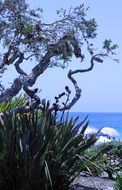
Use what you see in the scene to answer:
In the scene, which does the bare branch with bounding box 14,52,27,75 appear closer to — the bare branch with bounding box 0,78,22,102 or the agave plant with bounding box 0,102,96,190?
the bare branch with bounding box 0,78,22,102

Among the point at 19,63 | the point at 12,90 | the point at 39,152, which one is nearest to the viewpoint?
the point at 39,152

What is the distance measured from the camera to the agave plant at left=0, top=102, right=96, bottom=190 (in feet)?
25.0

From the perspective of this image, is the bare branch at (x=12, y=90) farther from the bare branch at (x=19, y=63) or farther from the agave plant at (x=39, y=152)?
the agave plant at (x=39, y=152)

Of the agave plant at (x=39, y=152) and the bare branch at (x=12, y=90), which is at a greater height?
the bare branch at (x=12, y=90)

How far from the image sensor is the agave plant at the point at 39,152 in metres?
7.63

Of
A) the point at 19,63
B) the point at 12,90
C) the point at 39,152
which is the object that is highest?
the point at 19,63

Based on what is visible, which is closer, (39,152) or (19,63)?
(39,152)

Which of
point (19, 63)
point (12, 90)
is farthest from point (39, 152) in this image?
point (19, 63)

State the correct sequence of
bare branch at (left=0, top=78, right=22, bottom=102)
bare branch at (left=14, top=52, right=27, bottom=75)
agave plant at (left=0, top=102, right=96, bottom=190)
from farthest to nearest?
1. bare branch at (left=14, top=52, right=27, bottom=75)
2. bare branch at (left=0, top=78, right=22, bottom=102)
3. agave plant at (left=0, top=102, right=96, bottom=190)

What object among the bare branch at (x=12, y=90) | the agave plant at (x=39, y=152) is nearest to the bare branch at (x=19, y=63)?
the bare branch at (x=12, y=90)

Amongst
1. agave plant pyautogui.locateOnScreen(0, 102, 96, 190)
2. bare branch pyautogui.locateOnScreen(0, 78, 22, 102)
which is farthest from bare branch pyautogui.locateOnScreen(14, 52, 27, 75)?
agave plant pyautogui.locateOnScreen(0, 102, 96, 190)

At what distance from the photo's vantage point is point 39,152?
7.58 meters

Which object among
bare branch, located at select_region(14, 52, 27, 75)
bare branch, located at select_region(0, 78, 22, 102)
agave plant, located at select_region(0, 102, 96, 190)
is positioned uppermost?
bare branch, located at select_region(14, 52, 27, 75)

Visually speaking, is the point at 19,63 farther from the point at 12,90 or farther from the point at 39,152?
the point at 39,152
